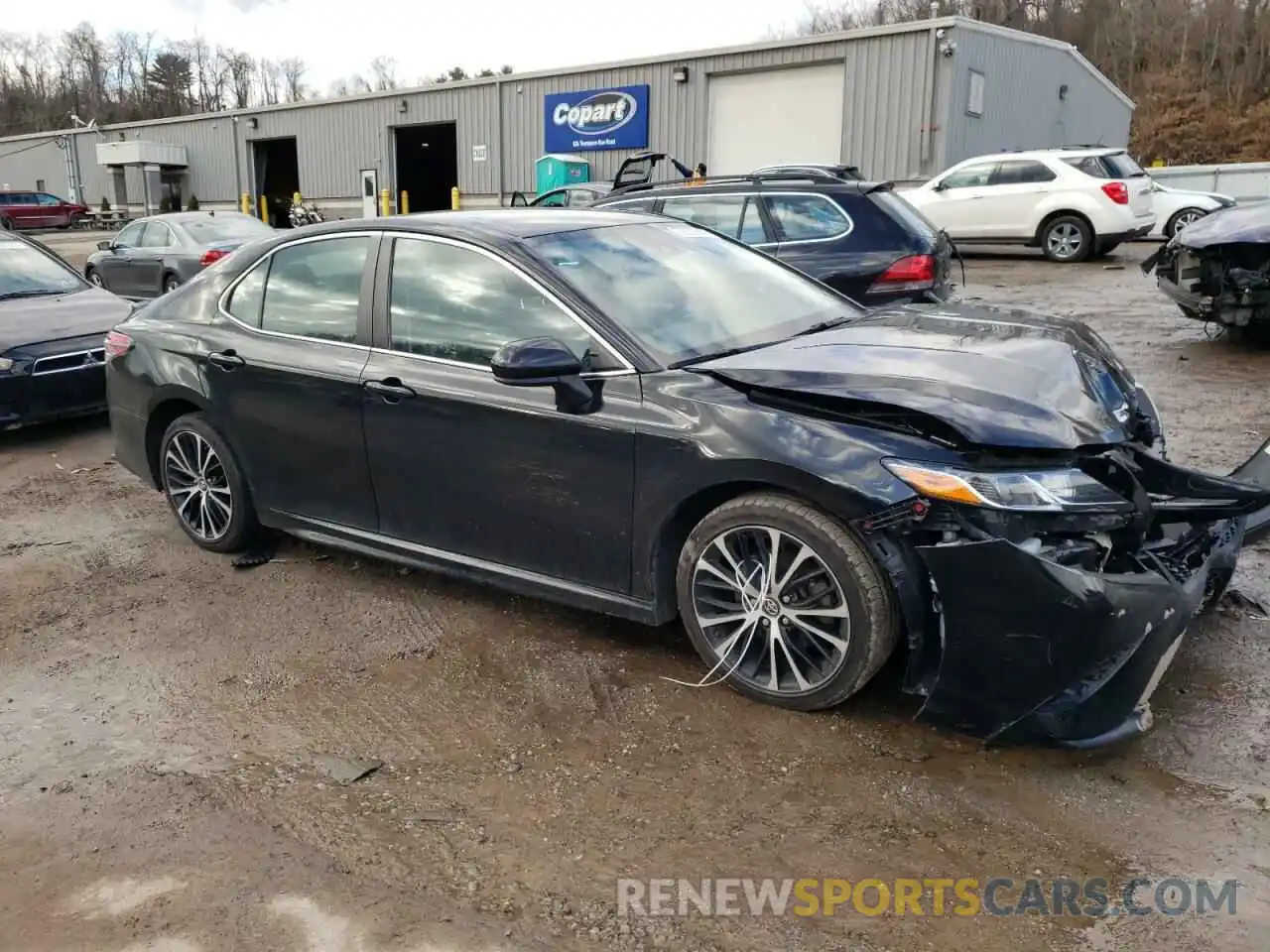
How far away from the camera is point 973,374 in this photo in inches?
131

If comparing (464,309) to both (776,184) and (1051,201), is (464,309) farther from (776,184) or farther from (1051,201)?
(1051,201)

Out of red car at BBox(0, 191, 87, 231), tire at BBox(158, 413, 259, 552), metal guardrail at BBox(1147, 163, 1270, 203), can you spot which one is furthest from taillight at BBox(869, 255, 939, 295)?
red car at BBox(0, 191, 87, 231)

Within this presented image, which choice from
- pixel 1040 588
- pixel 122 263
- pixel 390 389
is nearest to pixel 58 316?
pixel 390 389

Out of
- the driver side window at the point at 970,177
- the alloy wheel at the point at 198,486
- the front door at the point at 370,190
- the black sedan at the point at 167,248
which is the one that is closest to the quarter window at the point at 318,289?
the alloy wheel at the point at 198,486

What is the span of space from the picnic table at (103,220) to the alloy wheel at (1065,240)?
123ft

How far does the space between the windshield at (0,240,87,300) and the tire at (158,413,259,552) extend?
4.04 meters

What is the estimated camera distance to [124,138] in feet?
140

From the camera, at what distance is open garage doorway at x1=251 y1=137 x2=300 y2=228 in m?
37.0

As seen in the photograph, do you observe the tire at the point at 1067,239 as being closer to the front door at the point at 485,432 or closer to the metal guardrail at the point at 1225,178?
the metal guardrail at the point at 1225,178

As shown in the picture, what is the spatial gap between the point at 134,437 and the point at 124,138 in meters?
43.7

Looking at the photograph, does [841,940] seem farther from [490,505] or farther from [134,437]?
[134,437]

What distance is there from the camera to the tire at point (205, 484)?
4.87 m

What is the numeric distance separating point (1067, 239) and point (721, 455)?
14.7m

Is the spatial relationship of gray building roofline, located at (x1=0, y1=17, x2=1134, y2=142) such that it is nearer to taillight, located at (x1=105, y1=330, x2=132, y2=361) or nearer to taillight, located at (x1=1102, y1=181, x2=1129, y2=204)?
taillight, located at (x1=1102, y1=181, x2=1129, y2=204)
